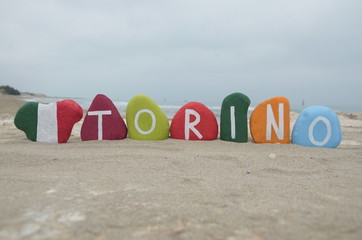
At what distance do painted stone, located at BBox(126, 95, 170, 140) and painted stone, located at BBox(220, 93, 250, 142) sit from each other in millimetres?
1086

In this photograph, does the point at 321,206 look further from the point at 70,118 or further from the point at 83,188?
the point at 70,118

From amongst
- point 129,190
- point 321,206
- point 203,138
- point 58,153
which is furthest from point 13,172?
point 203,138

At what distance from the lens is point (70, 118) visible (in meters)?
4.13

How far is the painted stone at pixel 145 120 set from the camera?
4.29 metres

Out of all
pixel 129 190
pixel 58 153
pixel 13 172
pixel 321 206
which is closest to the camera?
pixel 321 206

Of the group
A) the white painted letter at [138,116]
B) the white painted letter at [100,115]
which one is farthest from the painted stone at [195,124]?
the white painted letter at [100,115]

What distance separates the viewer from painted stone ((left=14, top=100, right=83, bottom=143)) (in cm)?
410

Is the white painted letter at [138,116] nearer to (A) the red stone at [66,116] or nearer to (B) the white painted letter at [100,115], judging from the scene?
(B) the white painted letter at [100,115]

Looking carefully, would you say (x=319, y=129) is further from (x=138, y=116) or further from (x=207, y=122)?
(x=138, y=116)

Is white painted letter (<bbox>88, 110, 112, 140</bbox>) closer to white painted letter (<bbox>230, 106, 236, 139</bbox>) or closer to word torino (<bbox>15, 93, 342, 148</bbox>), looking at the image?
word torino (<bbox>15, 93, 342, 148</bbox>)

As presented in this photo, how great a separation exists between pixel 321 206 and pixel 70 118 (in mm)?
3772

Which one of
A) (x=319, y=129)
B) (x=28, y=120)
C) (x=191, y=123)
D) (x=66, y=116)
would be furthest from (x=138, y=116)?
(x=319, y=129)

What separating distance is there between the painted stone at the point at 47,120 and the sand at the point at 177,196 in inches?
40.9

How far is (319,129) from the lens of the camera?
396 centimetres
